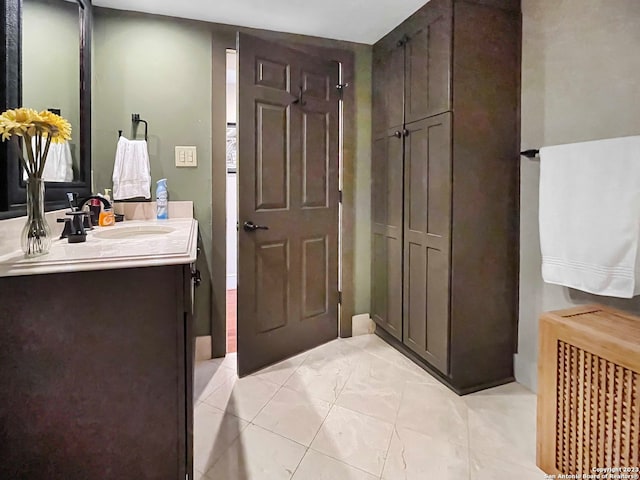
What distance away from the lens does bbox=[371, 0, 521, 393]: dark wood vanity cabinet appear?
193 cm

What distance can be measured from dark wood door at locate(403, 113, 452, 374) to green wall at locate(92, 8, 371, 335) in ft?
4.21

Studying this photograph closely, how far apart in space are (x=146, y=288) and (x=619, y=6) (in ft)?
6.84

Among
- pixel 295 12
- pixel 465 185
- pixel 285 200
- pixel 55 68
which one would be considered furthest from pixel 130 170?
pixel 465 185

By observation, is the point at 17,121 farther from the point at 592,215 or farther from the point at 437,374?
the point at 437,374

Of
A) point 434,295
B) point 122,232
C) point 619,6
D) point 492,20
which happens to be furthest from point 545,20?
point 122,232

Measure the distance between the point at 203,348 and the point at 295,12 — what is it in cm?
218

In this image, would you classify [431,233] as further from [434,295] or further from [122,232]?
[122,232]

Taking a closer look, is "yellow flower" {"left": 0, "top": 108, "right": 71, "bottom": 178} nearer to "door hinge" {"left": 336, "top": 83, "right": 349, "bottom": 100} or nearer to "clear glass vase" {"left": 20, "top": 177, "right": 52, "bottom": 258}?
"clear glass vase" {"left": 20, "top": 177, "right": 52, "bottom": 258}

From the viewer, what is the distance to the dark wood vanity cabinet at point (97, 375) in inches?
36.5

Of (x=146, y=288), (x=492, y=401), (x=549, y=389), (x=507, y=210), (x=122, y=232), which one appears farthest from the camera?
(x=507, y=210)

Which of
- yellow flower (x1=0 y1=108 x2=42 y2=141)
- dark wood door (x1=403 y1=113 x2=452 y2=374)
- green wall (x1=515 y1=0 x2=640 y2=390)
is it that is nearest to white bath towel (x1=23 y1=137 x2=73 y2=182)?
yellow flower (x1=0 y1=108 x2=42 y2=141)

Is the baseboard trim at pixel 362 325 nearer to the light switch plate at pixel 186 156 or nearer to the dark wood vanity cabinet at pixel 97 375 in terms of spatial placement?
the light switch plate at pixel 186 156

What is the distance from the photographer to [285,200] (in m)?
2.36

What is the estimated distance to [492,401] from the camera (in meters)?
1.90
